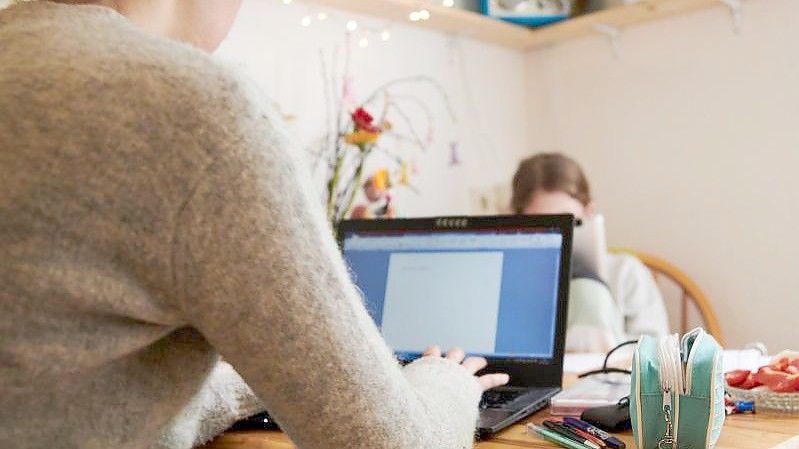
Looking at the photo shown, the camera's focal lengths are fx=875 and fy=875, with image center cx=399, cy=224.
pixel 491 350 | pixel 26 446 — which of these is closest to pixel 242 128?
pixel 26 446

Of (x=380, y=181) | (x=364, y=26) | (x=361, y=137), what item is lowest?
(x=380, y=181)

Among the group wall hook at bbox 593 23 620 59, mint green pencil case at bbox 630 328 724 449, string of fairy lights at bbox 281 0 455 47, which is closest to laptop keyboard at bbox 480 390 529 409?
mint green pencil case at bbox 630 328 724 449

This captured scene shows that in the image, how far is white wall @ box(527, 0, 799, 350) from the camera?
2.45 meters

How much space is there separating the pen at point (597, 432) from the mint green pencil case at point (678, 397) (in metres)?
0.03

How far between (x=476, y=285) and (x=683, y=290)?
152cm

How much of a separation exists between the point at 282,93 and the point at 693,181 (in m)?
1.26

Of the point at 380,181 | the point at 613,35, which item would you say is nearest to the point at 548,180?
the point at 380,181

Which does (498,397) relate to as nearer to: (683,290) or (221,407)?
(221,407)

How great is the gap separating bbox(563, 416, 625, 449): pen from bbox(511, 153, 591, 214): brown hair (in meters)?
1.39

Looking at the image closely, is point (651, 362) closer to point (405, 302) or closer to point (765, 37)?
point (405, 302)

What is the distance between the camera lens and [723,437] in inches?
36.1

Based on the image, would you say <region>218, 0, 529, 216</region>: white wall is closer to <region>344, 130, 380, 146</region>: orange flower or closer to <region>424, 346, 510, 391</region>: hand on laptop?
<region>344, 130, 380, 146</region>: orange flower

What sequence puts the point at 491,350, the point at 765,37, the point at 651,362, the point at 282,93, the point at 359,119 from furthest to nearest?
the point at 765,37 < the point at 282,93 < the point at 359,119 < the point at 491,350 < the point at 651,362

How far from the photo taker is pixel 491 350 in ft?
4.08
